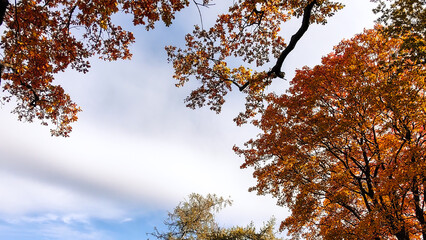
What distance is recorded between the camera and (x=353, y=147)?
14156mm

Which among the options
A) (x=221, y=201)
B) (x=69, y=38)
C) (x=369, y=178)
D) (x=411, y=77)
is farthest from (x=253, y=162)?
(x=221, y=201)

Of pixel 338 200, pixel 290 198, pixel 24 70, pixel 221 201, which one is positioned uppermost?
pixel 221 201

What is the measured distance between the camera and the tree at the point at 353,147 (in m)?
11.4

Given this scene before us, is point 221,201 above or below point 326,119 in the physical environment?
above

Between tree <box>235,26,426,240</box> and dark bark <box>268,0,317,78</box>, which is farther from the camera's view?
tree <box>235,26,426,240</box>

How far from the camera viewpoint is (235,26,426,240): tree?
1140cm

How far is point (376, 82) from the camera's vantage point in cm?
1273

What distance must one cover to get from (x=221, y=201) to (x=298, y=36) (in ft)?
103

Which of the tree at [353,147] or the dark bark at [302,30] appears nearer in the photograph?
the dark bark at [302,30]

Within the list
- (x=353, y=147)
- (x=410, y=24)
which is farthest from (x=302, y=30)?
(x=353, y=147)

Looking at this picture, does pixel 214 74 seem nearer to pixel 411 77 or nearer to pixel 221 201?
pixel 411 77

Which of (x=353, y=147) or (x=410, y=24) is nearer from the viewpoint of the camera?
(x=410, y=24)

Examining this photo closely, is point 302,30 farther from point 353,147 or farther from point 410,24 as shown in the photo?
point 353,147

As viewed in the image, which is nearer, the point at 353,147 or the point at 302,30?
the point at 302,30
